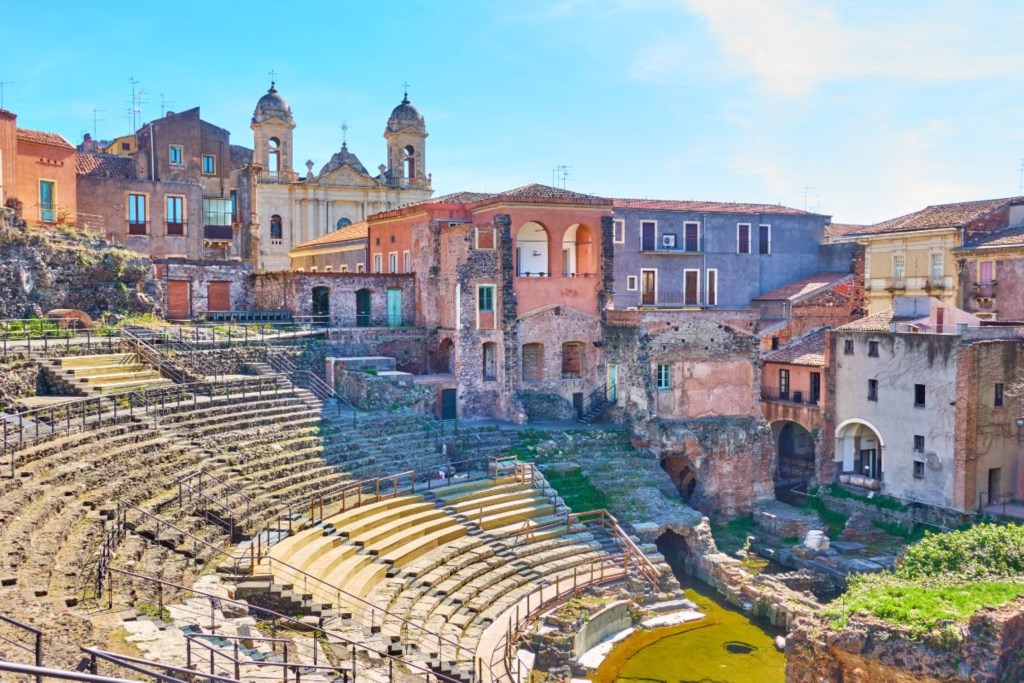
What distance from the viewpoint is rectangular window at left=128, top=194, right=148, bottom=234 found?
3972 centimetres

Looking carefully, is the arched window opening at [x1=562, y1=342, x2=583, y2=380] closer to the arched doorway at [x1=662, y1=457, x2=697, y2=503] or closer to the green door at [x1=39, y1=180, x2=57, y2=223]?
the arched doorway at [x1=662, y1=457, x2=697, y2=503]

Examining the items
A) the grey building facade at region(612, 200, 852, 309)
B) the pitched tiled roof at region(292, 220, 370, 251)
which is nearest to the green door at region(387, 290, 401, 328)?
the pitched tiled roof at region(292, 220, 370, 251)

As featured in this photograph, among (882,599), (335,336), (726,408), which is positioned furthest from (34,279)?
(882,599)

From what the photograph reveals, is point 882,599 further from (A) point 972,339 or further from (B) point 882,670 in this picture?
(A) point 972,339

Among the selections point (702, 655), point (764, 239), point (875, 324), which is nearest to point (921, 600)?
point (702, 655)

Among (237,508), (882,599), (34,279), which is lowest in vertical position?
(882,599)

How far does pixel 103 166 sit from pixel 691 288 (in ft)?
92.7

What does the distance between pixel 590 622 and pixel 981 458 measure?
15935 millimetres

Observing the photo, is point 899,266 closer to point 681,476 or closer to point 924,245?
point 924,245

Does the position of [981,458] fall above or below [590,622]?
above

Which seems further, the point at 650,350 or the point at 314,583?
the point at 650,350

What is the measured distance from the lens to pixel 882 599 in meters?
19.5

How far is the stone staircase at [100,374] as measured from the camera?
2422 centimetres

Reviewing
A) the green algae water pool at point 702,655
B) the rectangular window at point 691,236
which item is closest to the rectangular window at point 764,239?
the rectangular window at point 691,236
